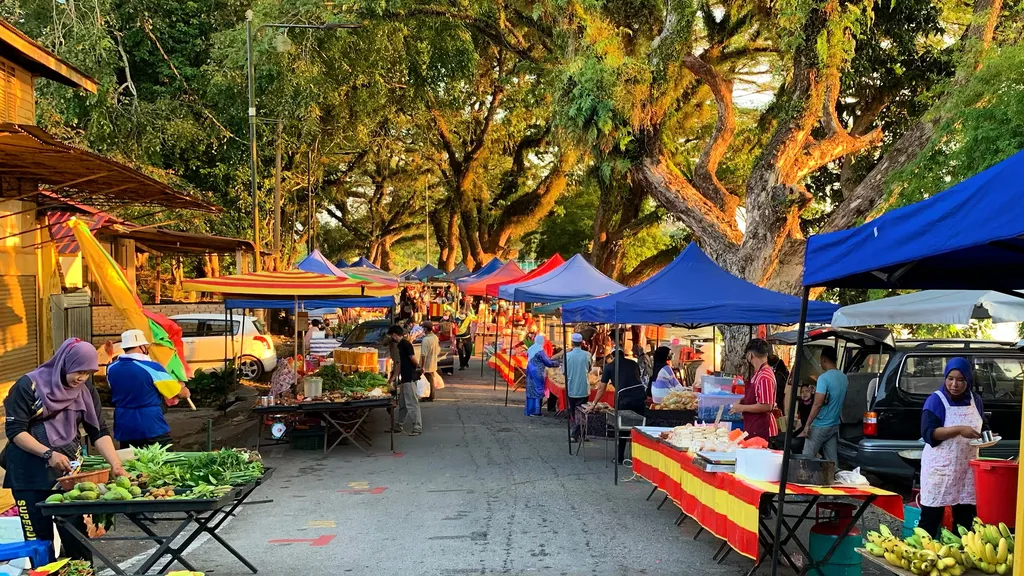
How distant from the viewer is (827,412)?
10.2 meters

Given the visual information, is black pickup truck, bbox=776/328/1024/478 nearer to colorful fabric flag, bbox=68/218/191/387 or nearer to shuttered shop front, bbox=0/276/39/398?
colorful fabric flag, bbox=68/218/191/387

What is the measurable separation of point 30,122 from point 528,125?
82.8 ft

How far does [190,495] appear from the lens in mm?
6234

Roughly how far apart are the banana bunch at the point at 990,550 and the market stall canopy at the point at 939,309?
6652 millimetres

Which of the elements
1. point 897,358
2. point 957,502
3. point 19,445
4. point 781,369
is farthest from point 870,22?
point 19,445

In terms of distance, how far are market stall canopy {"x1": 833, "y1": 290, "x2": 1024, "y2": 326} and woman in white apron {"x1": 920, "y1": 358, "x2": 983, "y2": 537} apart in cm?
526

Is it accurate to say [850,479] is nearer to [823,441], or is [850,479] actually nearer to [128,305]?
[823,441]

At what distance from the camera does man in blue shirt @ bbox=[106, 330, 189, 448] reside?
864 centimetres

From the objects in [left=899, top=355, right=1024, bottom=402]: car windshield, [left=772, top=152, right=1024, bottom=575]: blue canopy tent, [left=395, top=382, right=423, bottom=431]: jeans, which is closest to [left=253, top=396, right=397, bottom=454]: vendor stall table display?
[left=395, top=382, right=423, bottom=431]: jeans

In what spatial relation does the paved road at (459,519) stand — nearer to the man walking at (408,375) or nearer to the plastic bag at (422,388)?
the man walking at (408,375)

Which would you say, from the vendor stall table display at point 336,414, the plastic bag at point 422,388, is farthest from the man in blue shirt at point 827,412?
the plastic bag at point 422,388

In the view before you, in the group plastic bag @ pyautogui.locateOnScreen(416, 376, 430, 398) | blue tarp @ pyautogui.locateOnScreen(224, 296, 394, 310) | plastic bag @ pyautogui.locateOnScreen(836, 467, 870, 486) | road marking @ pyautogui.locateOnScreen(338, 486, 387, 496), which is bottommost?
road marking @ pyautogui.locateOnScreen(338, 486, 387, 496)

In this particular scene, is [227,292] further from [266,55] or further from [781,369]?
[266,55]

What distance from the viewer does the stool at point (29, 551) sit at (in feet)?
18.9
